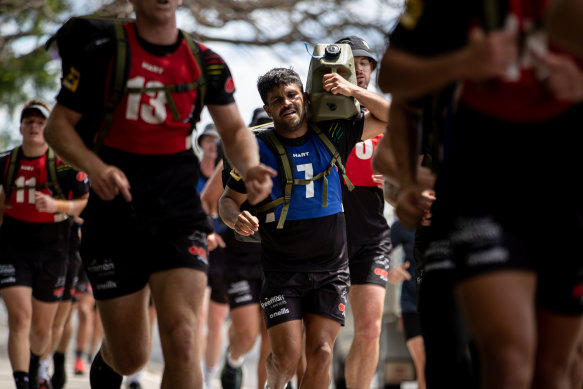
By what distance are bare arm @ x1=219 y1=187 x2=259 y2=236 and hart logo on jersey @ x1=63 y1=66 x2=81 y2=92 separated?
1905 millimetres

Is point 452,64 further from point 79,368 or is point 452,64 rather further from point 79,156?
point 79,368

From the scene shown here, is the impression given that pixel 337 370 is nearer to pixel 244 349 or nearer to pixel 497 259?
pixel 244 349

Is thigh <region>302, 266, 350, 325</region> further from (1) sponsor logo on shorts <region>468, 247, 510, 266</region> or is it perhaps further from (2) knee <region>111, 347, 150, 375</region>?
(1) sponsor logo on shorts <region>468, 247, 510, 266</region>

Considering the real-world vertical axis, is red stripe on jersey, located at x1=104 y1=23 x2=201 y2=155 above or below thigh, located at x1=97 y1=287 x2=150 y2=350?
above

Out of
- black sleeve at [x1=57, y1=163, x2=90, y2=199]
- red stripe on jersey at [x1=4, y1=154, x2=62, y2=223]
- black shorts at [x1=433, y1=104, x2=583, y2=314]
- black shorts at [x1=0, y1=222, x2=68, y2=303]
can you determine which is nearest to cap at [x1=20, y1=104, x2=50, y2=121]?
red stripe on jersey at [x1=4, y1=154, x2=62, y2=223]

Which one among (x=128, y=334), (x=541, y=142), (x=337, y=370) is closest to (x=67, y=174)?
(x=128, y=334)

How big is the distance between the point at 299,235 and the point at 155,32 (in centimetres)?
220

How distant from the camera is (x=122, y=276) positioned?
467 centimetres

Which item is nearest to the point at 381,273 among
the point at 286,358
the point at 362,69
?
the point at 286,358

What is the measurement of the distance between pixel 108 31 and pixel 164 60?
0.33m

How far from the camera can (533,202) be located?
10.3ft

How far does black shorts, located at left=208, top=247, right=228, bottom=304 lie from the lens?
36.7 ft

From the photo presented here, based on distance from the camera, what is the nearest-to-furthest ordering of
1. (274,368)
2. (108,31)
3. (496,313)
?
(496,313) → (108,31) → (274,368)

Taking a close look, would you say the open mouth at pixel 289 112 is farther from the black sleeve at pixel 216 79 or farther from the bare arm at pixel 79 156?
the bare arm at pixel 79 156
